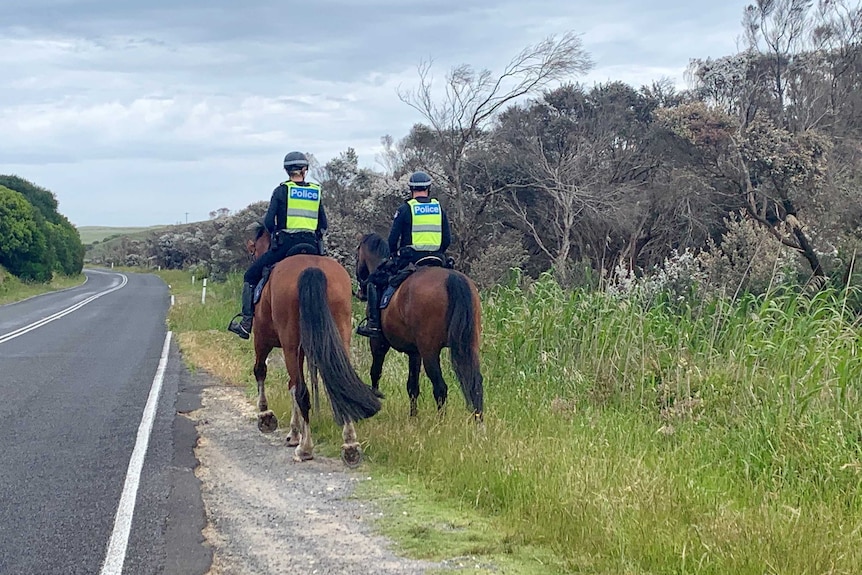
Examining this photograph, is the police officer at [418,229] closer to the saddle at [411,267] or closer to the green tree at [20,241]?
the saddle at [411,267]

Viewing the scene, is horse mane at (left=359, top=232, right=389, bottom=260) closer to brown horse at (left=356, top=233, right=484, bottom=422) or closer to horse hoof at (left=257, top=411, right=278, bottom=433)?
brown horse at (left=356, top=233, right=484, bottom=422)

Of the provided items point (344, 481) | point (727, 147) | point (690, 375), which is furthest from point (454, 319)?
point (727, 147)

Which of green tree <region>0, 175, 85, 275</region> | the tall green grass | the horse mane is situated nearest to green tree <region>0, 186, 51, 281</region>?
green tree <region>0, 175, 85, 275</region>

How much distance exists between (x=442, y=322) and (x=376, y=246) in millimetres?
1762

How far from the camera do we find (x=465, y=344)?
7914mm

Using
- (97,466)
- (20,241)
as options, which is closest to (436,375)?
(97,466)

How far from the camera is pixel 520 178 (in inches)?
1003

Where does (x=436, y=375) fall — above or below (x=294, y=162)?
below

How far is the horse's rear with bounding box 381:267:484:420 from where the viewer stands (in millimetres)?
7918

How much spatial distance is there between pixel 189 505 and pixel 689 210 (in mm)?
19266

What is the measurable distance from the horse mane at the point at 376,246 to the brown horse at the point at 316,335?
135cm

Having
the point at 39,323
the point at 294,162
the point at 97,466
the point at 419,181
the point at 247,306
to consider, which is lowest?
the point at 39,323

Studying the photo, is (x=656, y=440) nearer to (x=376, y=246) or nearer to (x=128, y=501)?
(x=376, y=246)

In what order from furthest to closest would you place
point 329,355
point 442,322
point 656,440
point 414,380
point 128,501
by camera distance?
point 414,380 < point 442,322 < point 329,355 < point 656,440 < point 128,501
